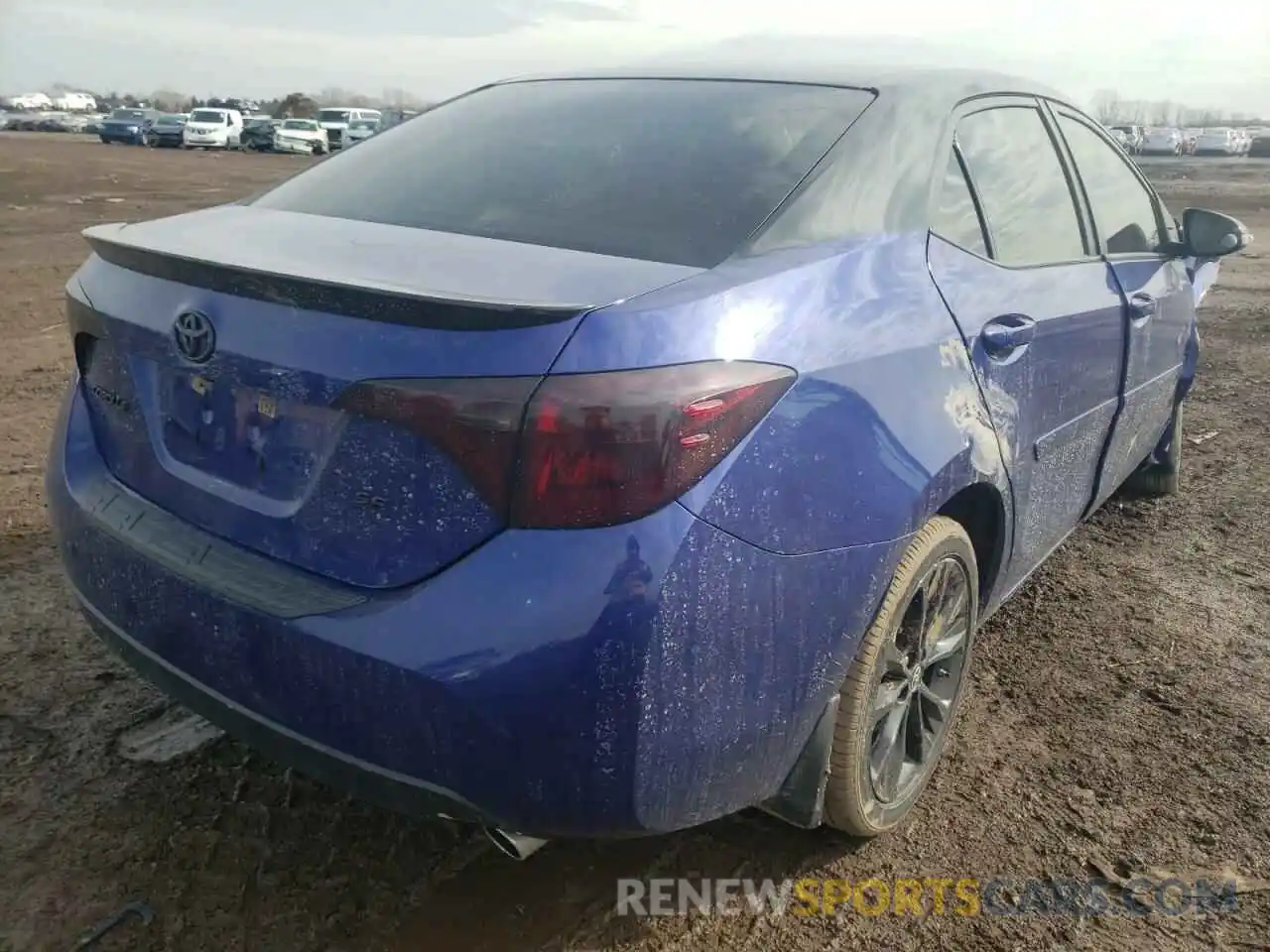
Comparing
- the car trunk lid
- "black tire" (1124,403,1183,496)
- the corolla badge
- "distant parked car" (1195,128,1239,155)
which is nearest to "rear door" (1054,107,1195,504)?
"black tire" (1124,403,1183,496)

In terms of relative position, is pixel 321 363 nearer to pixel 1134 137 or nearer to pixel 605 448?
pixel 605 448

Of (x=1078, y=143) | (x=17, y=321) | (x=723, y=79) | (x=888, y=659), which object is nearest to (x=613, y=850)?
(x=888, y=659)

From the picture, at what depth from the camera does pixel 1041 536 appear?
305 cm

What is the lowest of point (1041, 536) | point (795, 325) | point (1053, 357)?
point (1041, 536)

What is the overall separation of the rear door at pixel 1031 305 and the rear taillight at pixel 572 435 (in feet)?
3.07

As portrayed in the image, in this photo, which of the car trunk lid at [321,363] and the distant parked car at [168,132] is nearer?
the car trunk lid at [321,363]

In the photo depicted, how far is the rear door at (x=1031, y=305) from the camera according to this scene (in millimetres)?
2480

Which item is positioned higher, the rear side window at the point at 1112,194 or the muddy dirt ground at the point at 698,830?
the rear side window at the point at 1112,194

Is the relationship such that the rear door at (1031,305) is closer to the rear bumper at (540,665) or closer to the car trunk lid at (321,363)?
the rear bumper at (540,665)

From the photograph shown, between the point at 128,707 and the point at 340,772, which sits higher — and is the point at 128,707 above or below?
below

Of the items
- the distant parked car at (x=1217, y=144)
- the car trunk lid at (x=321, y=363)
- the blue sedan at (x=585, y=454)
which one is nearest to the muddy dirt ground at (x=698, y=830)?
the blue sedan at (x=585, y=454)

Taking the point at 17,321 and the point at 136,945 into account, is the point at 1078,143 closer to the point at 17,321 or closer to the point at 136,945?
the point at 136,945

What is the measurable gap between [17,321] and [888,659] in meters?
7.12

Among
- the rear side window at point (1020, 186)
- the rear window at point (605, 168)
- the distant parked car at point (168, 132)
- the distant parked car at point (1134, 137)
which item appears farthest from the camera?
the distant parked car at point (1134, 137)
